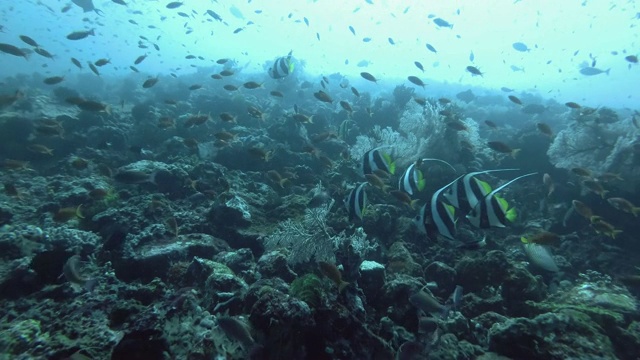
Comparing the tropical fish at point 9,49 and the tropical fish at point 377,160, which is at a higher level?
the tropical fish at point 9,49

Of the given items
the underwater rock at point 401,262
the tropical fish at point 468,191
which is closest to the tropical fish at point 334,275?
the tropical fish at point 468,191

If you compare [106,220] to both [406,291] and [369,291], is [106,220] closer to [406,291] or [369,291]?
[369,291]

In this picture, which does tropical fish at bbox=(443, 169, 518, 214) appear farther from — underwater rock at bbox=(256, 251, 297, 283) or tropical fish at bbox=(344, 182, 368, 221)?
underwater rock at bbox=(256, 251, 297, 283)

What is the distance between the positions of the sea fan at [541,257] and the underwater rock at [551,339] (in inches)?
82.0

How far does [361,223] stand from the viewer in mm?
6809

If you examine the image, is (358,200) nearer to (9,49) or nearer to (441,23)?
(9,49)

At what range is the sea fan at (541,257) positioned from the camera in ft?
18.3

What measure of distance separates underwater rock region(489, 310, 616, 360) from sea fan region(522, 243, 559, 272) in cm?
208

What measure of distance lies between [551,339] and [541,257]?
105 inches

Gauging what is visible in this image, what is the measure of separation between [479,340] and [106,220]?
22.6 feet

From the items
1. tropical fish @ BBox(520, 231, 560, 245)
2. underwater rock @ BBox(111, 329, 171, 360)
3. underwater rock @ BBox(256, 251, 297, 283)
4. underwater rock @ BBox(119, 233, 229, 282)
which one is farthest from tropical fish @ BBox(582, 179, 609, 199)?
underwater rock @ BBox(111, 329, 171, 360)

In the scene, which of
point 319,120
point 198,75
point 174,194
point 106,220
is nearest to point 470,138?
point 319,120

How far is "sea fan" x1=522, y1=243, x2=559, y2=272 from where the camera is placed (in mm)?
5578

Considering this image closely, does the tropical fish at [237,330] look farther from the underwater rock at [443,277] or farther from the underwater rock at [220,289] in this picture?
the underwater rock at [443,277]
